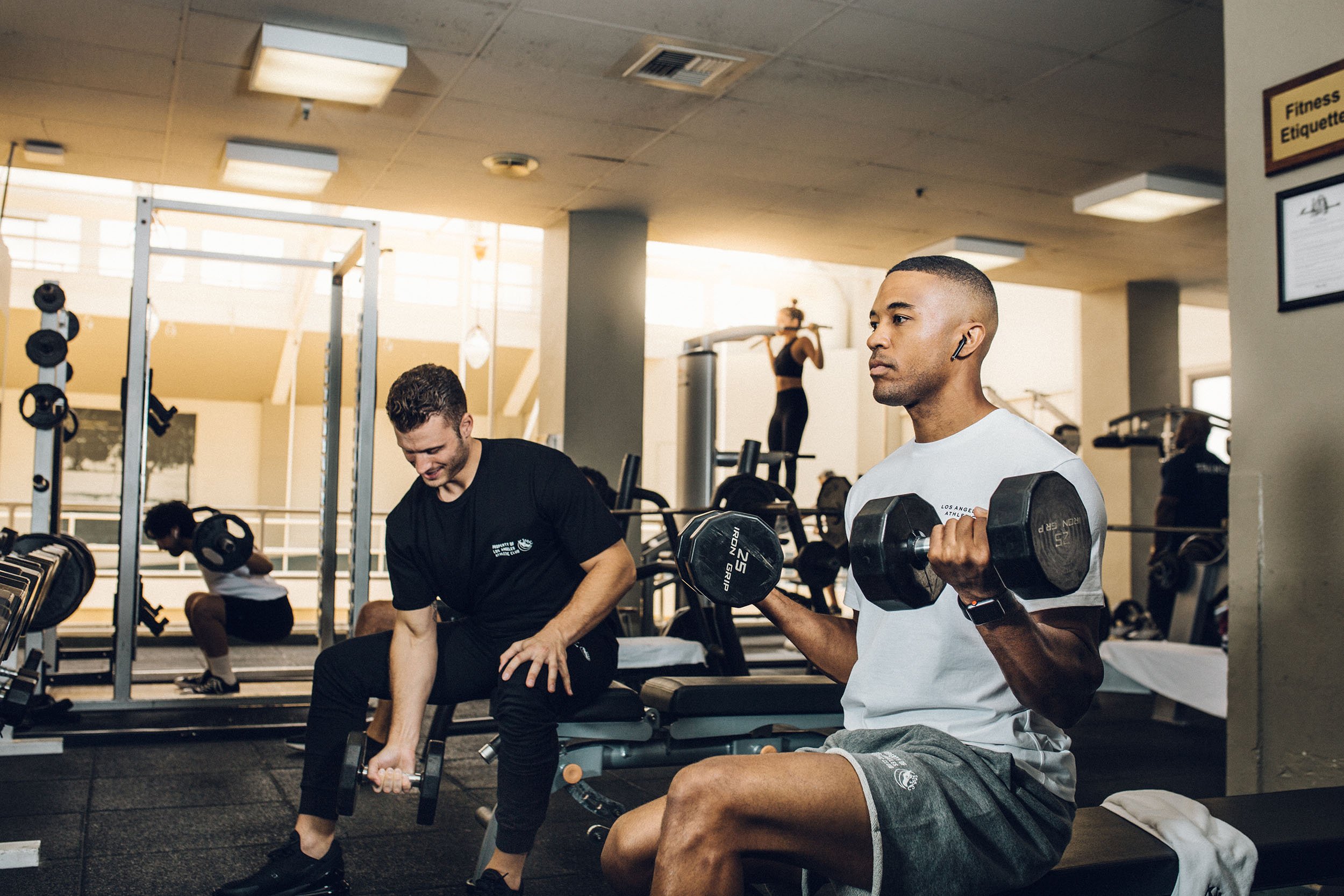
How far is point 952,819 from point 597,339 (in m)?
4.46

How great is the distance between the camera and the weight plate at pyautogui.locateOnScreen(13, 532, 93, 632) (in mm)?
2906

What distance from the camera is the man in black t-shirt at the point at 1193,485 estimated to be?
452 centimetres

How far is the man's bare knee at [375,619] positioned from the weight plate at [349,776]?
117 centimetres

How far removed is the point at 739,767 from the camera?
3.62 ft

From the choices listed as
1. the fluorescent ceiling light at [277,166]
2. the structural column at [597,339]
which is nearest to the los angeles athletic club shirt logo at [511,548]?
the fluorescent ceiling light at [277,166]

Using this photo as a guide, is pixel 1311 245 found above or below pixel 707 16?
below

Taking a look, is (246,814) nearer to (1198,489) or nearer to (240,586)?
(240,586)

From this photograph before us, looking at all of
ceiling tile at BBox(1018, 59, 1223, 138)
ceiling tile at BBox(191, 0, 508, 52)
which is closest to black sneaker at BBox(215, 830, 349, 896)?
ceiling tile at BBox(191, 0, 508, 52)

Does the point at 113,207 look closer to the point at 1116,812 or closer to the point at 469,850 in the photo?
the point at 469,850

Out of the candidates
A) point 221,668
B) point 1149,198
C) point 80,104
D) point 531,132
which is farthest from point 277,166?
point 1149,198

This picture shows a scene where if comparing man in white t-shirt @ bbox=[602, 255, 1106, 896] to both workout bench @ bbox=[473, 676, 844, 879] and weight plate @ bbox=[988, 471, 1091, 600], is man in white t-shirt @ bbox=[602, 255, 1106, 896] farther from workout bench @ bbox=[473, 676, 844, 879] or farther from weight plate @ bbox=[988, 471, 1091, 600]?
workout bench @ bbox=[473, 676, 844, 879]

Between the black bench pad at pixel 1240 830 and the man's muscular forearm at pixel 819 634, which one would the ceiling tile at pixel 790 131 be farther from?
the black bench pad at pixel 1240 830

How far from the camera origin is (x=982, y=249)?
577 centimetres

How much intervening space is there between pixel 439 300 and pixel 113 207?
110 inches
